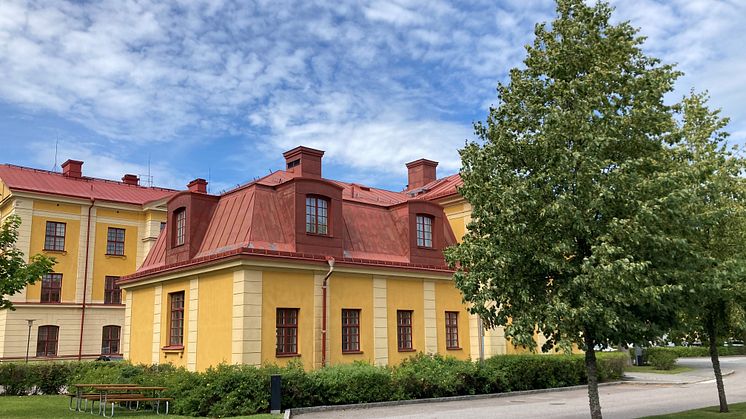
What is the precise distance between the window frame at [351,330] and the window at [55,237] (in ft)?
86.8

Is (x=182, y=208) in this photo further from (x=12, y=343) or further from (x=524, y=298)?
(x=12, y=343)

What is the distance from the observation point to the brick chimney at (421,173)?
111ft

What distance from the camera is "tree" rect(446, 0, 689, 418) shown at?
422 inches

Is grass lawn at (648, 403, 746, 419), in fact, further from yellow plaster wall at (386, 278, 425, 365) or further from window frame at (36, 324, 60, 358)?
window frame at (36, 324, 60, 358)

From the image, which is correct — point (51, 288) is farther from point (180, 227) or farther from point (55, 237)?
point (180, 227)

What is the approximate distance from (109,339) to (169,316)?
71.7 ft

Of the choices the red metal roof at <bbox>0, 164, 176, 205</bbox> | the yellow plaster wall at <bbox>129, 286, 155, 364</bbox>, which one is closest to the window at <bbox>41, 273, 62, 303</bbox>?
the red metal roof at <bbox>0, 164, 176, 205</bbox>

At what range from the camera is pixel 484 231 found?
495 inches

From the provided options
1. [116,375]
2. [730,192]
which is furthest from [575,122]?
[116,375]

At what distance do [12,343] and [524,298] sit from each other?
35.8m

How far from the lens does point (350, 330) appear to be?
70.5 ft

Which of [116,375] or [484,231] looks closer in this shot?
[484,231]

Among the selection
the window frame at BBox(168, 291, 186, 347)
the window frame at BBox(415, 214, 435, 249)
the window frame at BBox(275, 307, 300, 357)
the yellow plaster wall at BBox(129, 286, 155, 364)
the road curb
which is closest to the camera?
the road curb

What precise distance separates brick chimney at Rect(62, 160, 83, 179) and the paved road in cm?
3476
